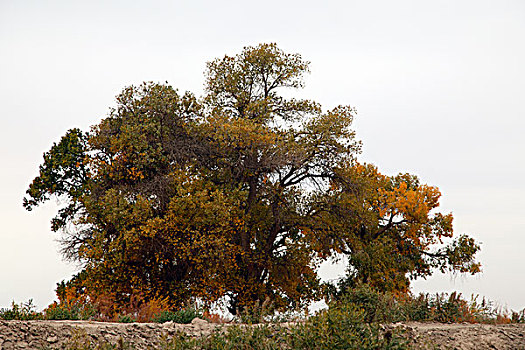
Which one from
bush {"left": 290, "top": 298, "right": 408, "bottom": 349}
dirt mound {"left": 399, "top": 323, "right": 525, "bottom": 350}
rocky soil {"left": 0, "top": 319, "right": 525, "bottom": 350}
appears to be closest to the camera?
bush {"left": 290, "top": 298, "right": 408, "bottom": 349}

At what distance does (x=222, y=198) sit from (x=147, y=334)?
326 inches

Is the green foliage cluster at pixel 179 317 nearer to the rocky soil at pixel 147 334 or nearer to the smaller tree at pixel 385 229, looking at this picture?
the rocky soil at pixel 147 334

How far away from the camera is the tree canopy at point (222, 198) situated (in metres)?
17.2

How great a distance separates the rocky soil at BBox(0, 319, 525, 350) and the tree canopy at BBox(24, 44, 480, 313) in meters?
7.16

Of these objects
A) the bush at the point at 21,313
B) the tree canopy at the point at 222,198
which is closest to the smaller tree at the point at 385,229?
the tree canopy at the point at 222,198

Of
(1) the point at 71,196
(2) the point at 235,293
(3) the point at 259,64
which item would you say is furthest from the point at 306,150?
(1) the point at 71,196

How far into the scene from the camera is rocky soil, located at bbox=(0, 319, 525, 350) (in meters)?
8.72

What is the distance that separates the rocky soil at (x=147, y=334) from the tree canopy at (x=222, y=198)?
23.5 ft

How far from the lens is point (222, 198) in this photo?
17.5m

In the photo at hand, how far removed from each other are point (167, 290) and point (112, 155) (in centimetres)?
507

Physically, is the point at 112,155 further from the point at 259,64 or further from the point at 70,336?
the point at 70,336

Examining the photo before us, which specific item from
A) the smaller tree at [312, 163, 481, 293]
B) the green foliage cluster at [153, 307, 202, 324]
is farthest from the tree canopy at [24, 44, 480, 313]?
the green foliage cluster at [153, 307, 202, 324]

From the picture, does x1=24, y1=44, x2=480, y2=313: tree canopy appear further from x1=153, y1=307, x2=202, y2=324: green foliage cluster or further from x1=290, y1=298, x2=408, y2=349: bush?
x1=290, y1=298, x2=408, y2=349: bush

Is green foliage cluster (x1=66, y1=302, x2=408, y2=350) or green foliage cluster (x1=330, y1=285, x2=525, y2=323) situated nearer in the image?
green foliage cluster (x1=66, y1=302, x2=408, y2=350)
